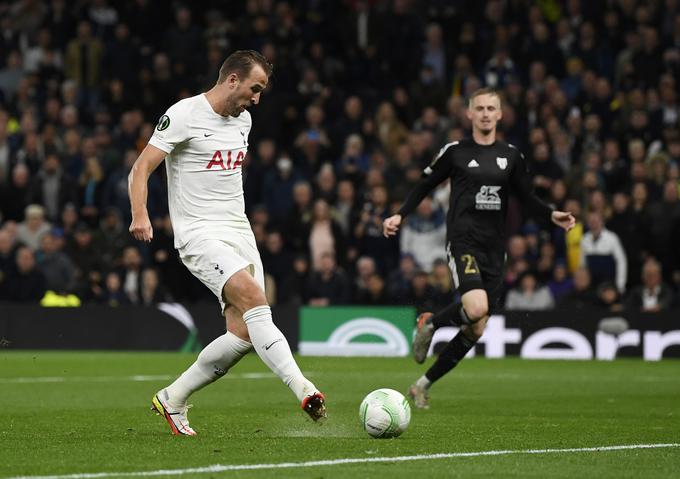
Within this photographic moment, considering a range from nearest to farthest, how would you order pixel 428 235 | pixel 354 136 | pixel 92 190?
pixel 428 235 → pixel 354 136 → pixel 92 190

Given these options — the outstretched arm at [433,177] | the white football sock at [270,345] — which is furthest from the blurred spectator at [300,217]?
the white football sock at [270,345]

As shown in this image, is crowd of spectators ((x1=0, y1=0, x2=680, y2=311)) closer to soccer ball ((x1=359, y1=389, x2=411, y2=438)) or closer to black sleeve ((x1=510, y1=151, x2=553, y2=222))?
black sleeve ((x1=510, y1=151, x2=553, y2=222))

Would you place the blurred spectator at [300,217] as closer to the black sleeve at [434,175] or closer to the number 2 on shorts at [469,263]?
the black sleeve at [434,175]

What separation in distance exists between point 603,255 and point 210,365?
11746 mm

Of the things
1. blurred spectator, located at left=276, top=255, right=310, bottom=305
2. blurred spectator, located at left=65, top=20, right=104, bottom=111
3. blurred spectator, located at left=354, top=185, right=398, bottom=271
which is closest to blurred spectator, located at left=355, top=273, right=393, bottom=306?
blurred spectator, located at left=354, top=185, right=398, bottom=271

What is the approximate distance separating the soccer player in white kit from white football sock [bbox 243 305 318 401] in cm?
1

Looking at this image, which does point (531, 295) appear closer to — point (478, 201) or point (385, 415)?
point (478, 201)

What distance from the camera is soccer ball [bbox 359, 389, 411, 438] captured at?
8.81 metres

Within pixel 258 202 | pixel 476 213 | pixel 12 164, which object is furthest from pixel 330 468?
pixel 12 164

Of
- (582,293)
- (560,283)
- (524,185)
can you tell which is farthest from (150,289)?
(524,185)

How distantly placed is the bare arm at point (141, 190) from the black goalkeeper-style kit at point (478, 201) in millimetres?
3146

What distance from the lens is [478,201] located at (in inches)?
464

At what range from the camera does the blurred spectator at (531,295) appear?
2028cm

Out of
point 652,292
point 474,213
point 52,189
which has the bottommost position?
point 652,292
